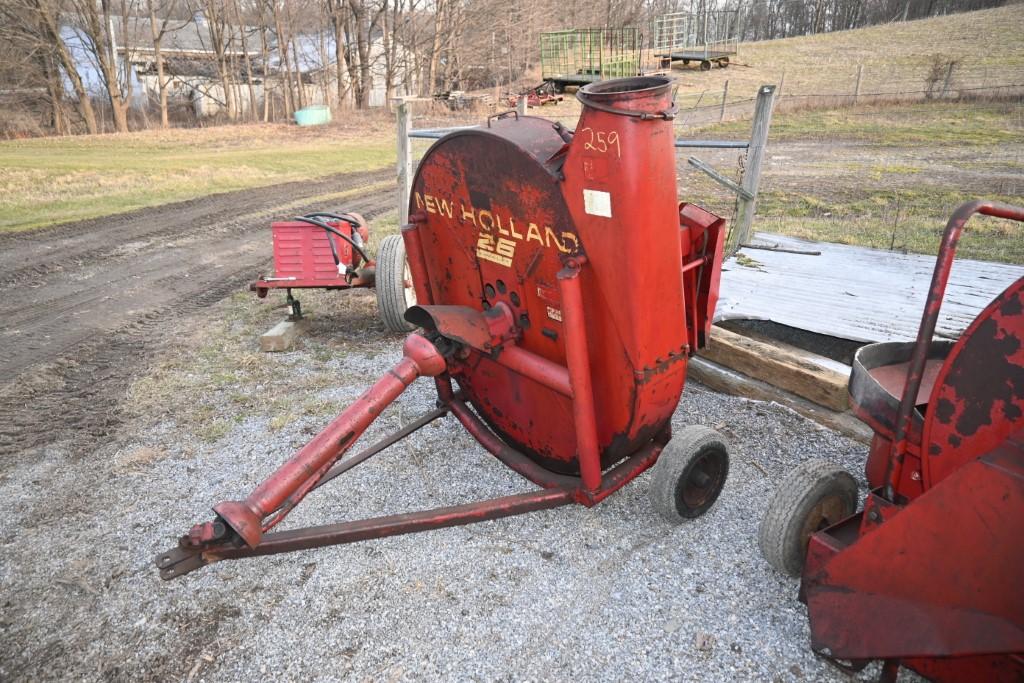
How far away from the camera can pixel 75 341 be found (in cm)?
594

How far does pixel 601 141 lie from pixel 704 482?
1.77m

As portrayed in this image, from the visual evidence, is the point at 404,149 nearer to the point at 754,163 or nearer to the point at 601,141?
the point at 754,163

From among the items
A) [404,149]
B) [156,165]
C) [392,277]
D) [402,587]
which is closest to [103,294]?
[404,149]

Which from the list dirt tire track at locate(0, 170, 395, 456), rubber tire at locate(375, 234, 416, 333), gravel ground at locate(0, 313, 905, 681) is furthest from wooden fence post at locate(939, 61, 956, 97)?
rubber tire at locate(375, 234, 416, 333)

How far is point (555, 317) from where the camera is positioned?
2.84 metres

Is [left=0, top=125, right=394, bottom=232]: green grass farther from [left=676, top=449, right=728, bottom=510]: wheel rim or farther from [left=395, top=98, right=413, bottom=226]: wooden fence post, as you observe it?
[left=676, top=449, right=728, bottom=510]: wheel rim

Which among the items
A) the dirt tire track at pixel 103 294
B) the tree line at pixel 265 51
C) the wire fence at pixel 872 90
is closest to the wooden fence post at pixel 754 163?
the dirt tire track at pixel 103 294

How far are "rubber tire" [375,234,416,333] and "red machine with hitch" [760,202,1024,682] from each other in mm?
3695

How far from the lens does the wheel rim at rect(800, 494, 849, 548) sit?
2768 millimetres

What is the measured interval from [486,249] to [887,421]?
1.79 metres

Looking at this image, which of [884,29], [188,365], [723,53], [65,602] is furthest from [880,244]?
[884,29]

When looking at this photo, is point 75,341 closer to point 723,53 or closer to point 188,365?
point 188,365

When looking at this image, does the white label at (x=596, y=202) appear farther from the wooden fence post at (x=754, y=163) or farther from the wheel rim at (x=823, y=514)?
the wooden fence post at (x=754, y=163)

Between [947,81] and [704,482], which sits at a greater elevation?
[947,81]
